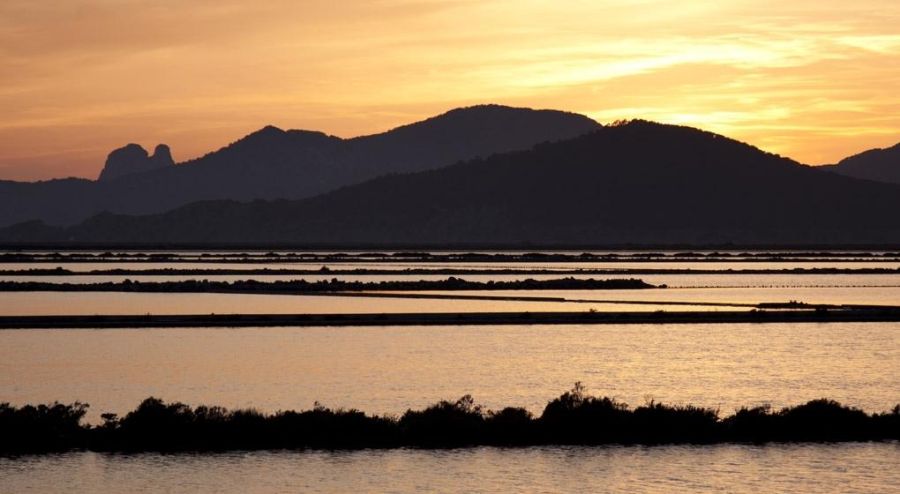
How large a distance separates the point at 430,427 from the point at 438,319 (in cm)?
2299

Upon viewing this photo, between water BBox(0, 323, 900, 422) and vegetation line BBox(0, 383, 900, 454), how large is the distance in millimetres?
2368

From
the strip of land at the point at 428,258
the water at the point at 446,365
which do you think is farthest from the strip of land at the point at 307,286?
the strip of land at the point at 428,258

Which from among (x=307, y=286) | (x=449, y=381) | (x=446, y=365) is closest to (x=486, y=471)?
(x=449, y=381)

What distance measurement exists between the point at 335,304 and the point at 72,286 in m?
19.5

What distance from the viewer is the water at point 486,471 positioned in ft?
67.1

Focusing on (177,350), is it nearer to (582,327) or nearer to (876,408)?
(582,327)

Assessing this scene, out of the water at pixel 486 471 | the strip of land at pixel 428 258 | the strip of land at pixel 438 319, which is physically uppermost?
the strip of land at pixel 428 258

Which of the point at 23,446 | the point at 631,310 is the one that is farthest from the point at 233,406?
the point at 631,310

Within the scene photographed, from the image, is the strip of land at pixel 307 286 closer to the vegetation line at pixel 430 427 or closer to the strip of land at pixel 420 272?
the strip of land at pixel 420 272

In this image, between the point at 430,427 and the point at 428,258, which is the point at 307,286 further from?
the point at 428,258

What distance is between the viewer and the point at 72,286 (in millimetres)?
69812

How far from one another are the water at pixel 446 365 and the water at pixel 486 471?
12.3ft

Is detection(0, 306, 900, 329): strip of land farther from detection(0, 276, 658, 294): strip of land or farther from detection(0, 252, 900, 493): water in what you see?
detection(0, 276, 658, 294): strip of land

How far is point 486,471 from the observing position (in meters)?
21.6
